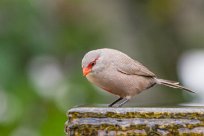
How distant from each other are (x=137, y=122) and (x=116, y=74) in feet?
8.24

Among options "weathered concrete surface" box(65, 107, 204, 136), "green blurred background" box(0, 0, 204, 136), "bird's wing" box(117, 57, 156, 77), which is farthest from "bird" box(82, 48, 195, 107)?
"weathered concrete surface" box(65, 107, 204, 136)

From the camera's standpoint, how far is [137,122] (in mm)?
2129

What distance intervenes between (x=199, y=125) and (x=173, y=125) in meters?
0.08

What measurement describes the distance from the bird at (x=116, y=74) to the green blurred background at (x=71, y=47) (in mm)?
449

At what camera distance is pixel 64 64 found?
8.73 meters

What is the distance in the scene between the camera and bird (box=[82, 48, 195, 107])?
4535 millimetres

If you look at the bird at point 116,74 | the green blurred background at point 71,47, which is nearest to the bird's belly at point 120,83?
the bird at point 116,74

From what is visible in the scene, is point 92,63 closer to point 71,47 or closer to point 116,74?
point 116,74

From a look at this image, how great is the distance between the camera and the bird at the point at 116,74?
4.54 meters

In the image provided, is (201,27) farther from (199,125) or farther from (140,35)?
(199,125)

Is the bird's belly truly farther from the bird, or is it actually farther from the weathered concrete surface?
the weathered concrete surface

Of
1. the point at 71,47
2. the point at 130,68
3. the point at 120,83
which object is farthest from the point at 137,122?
the point at 71,47

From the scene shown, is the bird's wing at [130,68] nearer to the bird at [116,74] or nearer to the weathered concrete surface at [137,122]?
the bird at [116,74]

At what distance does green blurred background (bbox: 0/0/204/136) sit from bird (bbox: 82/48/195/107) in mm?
449
